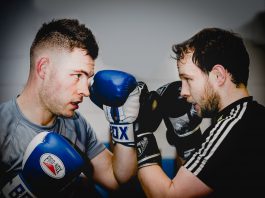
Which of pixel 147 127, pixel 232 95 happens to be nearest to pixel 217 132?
pixel 232 95

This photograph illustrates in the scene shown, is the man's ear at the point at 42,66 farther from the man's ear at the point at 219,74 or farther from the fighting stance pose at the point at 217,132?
the man's ear at the point at 219,74

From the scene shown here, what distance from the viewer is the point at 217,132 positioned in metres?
1.52

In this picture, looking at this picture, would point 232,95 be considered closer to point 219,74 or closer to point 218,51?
point 219,74

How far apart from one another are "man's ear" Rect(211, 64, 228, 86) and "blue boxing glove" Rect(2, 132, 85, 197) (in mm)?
923

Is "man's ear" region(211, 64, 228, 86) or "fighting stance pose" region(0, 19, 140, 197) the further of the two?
"man's ear" region(211, 64, 228, 86)

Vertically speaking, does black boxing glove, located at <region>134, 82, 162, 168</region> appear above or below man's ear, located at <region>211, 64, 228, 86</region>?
below

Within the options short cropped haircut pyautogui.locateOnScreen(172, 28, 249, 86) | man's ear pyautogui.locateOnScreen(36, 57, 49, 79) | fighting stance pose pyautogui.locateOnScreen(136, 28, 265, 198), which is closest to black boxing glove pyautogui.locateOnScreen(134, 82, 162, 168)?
fighting stance pose pyautogui.locateOnScreen(136, 28, 265, 198)

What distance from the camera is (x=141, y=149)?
65.1 inches

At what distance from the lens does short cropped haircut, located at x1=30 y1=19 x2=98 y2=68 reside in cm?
163

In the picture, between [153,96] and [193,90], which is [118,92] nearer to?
[153,96]

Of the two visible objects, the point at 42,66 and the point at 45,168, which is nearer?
the point at 45,168

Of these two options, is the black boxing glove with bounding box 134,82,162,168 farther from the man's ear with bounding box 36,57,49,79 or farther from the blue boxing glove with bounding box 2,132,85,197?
the man's ear with bounding box 36,57,49,79

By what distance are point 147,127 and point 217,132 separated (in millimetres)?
418

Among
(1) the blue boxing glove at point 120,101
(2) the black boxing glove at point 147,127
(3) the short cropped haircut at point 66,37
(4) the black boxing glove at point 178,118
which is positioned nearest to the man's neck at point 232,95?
(4) the black boxing glove at point 178,118
